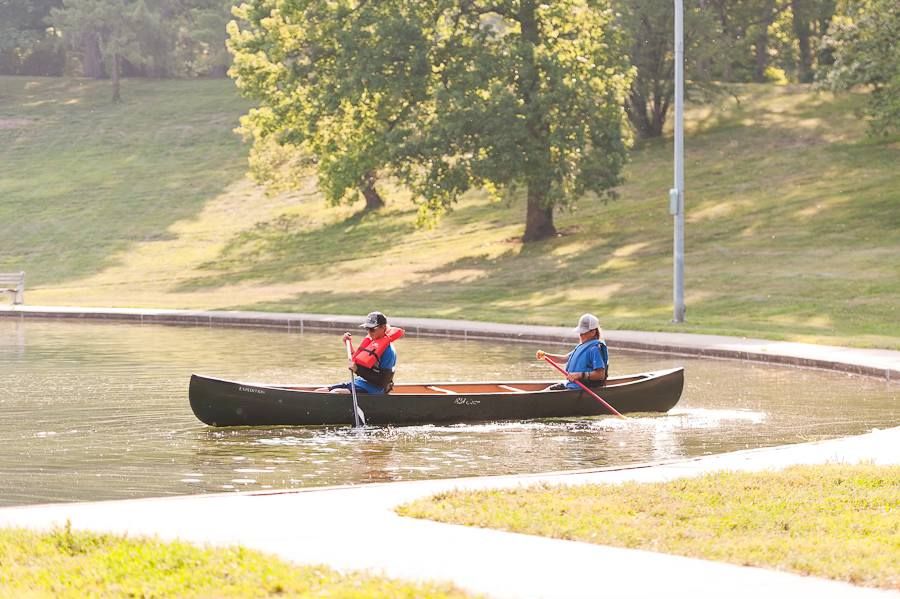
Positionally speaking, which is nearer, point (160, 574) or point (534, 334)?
point (160, 574)

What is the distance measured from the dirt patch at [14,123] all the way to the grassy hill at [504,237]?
2.81 m

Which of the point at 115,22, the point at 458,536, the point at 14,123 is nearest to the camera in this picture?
the point at 458,536

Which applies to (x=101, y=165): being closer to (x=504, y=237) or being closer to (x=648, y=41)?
(x=648, y=41)

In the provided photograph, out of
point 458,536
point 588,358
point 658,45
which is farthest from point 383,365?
point 658,45

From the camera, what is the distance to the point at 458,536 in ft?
32.8

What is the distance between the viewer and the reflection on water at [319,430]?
47.9 ft

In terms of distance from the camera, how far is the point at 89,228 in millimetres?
63906

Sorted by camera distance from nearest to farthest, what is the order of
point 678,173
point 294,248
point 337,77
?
1. point 678,173
2. point 337,77
3. point 294,248

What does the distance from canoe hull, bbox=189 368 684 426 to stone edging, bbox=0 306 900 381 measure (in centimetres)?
557

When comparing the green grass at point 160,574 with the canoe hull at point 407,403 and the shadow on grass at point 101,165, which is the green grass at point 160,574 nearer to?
the canoe hull at point 407,403

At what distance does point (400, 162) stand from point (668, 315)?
14.0 metres

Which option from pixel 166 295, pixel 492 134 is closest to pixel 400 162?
pixel 492 134

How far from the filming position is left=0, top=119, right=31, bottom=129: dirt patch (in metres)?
86.2

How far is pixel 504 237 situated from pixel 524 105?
692 cm
